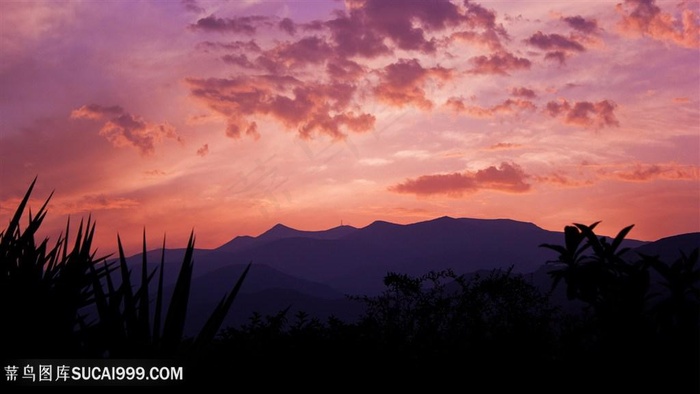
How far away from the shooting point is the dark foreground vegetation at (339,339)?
4297mm

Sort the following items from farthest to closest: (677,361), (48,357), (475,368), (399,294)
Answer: (399,294) → (475,368) → (677,361) → (48,357)

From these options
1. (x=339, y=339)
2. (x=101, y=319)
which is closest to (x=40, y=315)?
(x=101, y=319)

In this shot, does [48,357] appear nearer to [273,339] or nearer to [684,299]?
[273,339]

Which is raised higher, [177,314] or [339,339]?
[177,314]

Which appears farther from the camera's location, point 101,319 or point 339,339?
point 339,339

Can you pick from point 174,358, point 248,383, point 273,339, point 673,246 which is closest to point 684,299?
point 273,339

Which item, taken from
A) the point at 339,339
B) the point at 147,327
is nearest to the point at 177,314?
the point at 147,327

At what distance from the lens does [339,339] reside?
941cm

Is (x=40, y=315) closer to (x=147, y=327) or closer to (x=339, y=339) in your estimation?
(x=147, y=327)

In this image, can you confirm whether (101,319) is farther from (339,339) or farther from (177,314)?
(339,339)

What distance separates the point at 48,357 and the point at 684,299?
36.5 feet

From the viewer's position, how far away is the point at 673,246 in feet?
441

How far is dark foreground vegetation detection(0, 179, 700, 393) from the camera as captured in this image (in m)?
4.30

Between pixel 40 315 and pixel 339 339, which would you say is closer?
pixel 40 315
